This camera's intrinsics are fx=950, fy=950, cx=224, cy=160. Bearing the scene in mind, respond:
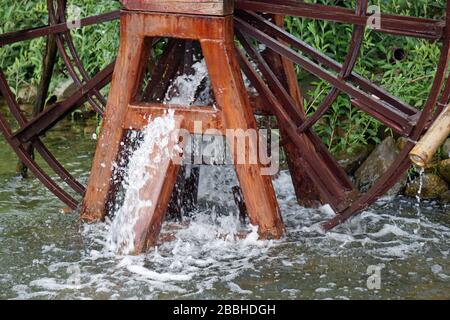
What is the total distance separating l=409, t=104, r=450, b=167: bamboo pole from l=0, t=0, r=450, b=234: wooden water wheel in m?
0.27

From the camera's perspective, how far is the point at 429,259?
17.9 ft

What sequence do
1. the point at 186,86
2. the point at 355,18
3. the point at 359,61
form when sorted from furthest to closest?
the point at 359,61, the point at 186,86, the point at 355,18

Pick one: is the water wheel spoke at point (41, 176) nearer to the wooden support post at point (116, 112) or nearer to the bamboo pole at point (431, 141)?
the wooden support post at point (116, 112)

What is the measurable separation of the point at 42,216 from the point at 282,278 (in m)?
1.92

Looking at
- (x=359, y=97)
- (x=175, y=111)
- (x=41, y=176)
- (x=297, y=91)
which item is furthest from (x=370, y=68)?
(x=41, y=176)

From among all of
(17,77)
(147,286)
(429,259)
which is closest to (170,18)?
(147,286)

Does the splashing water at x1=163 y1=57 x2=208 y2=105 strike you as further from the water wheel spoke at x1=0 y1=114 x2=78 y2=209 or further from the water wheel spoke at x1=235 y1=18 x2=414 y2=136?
the water wheel spoke at x1=0 y1=114 x2=78 y2=209

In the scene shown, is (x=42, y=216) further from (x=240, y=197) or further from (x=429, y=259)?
(x=429, y=259)

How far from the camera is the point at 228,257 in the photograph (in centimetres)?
547

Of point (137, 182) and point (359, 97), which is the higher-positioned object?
point (359, 97)

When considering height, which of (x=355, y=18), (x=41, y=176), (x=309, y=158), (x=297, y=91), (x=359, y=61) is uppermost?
(x=355, y=18)

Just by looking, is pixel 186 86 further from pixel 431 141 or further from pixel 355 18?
pixel 431 141

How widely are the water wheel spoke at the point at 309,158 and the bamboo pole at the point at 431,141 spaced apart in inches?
38.2

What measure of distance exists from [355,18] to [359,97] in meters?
0.45
